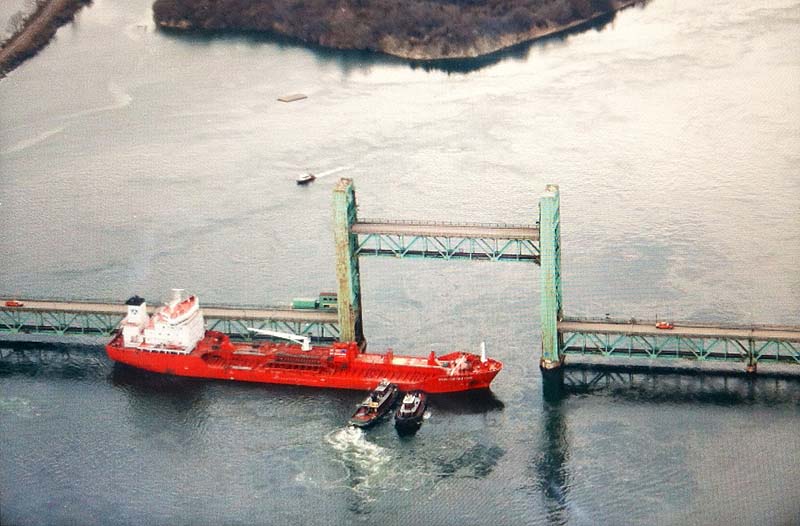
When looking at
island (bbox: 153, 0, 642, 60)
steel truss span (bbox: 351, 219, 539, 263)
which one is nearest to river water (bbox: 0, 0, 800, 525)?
island (bbox: 153, 0, 642, 60)

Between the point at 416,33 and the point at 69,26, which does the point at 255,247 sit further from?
the point at 69,26

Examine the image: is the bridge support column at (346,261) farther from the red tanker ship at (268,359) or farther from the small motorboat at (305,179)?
the small motorboat at (305,179)

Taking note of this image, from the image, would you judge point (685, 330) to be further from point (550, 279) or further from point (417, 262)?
point (417, 262)

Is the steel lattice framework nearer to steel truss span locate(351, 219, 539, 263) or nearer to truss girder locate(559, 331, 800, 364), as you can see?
steel truss span locate(351, 219, 539, 263)

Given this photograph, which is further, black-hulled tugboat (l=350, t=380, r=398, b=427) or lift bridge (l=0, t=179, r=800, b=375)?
lift bridge (l=0, t=179, r=800, b=375)

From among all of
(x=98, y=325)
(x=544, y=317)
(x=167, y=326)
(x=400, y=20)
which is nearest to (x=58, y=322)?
(x=98, y=325)

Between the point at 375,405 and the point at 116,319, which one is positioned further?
the point at 116,319
